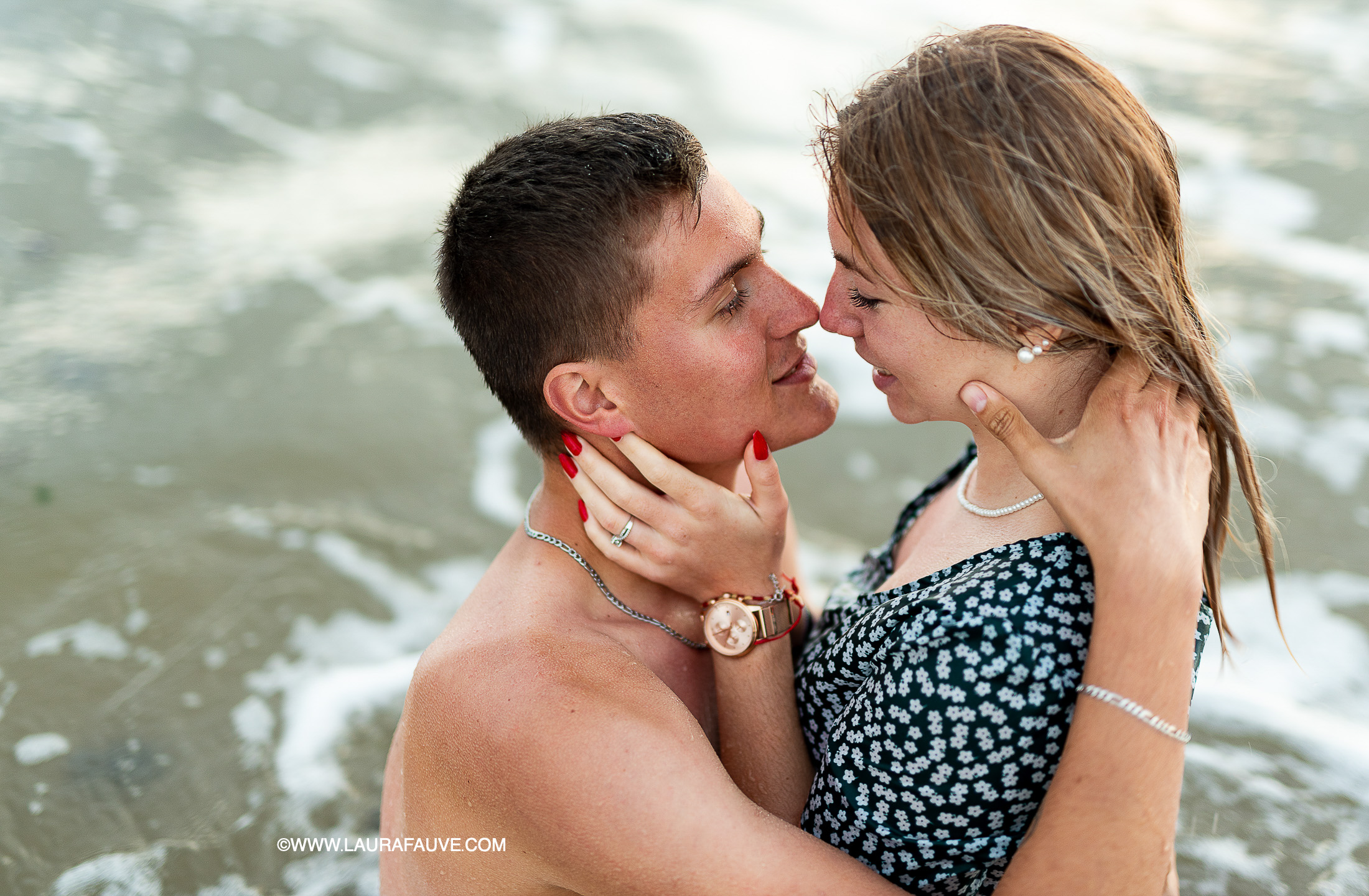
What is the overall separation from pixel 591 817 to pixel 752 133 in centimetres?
832

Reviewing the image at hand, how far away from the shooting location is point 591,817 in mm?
2311

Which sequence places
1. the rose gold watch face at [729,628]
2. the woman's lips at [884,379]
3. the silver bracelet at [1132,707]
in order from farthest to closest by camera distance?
the rose gold watch face at [729,628] < the woman's lips at [884,379] < the silver bracelet at [1132,707]

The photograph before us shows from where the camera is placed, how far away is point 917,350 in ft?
8.48

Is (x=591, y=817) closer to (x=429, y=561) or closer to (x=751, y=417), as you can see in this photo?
(x=751, y=417)

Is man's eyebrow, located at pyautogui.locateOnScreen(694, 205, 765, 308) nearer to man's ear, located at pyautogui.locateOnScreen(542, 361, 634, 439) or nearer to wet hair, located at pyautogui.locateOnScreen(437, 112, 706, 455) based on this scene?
wet hair, located at pyautogui.locateOnScreen(437, 112, 706, 455)

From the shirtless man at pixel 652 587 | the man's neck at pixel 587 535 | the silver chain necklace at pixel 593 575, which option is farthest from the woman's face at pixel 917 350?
the silver chain necklace at pixel 593 575

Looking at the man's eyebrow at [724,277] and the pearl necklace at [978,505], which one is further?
the man's eyebrow at [724,277]

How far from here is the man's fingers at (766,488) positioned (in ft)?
9.89

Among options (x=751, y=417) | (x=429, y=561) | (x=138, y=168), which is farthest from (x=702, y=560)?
(x=138, y=168)

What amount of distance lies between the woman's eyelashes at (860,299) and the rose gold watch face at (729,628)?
35.1 inches

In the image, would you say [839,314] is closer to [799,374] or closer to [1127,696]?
[799,374]

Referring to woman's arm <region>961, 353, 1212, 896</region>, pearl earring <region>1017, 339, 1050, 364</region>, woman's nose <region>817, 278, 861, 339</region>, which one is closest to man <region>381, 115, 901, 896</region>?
woman's nose <region>817, 278, 861, 339</region>

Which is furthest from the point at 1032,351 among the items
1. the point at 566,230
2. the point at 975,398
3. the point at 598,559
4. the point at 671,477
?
the point at 598,559

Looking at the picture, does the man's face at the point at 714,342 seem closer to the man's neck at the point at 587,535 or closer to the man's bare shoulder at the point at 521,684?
the man's neck at the point at 587,535
